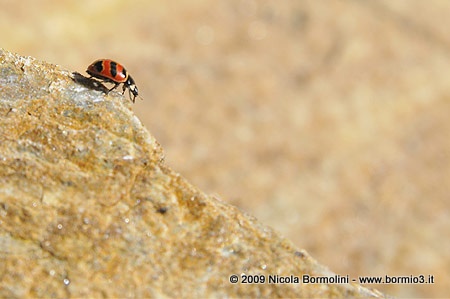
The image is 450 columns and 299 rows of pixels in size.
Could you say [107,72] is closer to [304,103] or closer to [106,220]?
[106,220]

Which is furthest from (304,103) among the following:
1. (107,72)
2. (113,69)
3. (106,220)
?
(106,220)

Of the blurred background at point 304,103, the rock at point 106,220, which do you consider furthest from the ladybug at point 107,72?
the blurred background at point 304,103

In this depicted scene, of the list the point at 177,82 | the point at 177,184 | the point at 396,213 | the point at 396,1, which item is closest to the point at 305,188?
the point at 396,213

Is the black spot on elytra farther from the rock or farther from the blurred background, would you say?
the blurred background

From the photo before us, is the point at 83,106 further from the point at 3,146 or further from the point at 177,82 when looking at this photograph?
the point at 177,82

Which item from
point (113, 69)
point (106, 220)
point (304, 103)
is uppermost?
point (304, 103)

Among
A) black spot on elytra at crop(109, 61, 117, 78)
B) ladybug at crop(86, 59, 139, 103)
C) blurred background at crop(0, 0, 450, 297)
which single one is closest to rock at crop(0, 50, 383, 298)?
ladybug at crop(86, 59, 139, 103)
